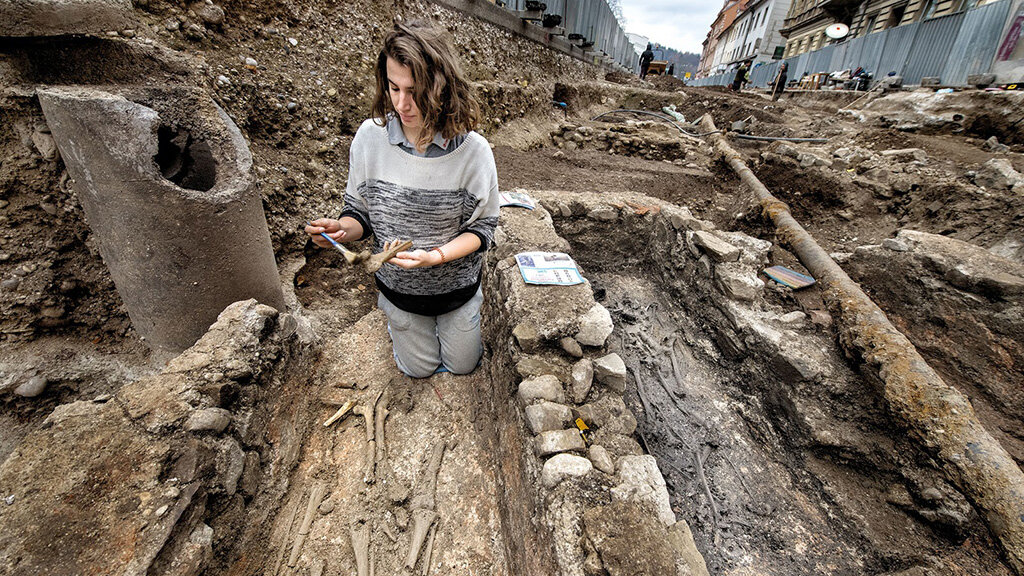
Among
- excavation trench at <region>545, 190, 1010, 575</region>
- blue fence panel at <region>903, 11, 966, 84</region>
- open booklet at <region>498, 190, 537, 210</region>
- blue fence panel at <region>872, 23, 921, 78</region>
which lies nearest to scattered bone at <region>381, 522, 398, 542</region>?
excavation trench at <region>545, 190, 1010, 575</region>

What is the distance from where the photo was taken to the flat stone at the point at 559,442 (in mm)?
1841

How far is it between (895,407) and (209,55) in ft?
19.2

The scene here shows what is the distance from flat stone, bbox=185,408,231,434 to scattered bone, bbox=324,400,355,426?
2.45 feet

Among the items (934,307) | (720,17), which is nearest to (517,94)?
(934,307)

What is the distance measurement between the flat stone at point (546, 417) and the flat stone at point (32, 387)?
265 cm

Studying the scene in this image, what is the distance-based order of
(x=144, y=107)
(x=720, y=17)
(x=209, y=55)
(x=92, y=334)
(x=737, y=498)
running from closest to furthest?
(x=144, y=107)
(x=92, y=334)
(x=737, y=498)
(x=209, y=55)
(x=720, y=17)

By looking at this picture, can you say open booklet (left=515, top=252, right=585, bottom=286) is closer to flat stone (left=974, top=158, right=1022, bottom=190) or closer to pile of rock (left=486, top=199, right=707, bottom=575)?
pile of rock (left=486, top=199, right=707, bottom=575)

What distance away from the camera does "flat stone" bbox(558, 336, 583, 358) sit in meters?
2.41

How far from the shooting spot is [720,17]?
57750 millimetres

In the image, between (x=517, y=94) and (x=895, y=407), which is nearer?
(x=895, y=407)

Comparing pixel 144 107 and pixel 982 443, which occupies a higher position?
pixel 144 107

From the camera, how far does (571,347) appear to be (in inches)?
95.2

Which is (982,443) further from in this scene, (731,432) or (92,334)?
(92,334)

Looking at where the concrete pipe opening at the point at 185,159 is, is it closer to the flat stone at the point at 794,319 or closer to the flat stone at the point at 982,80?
the flat stone at the point at 794,319
